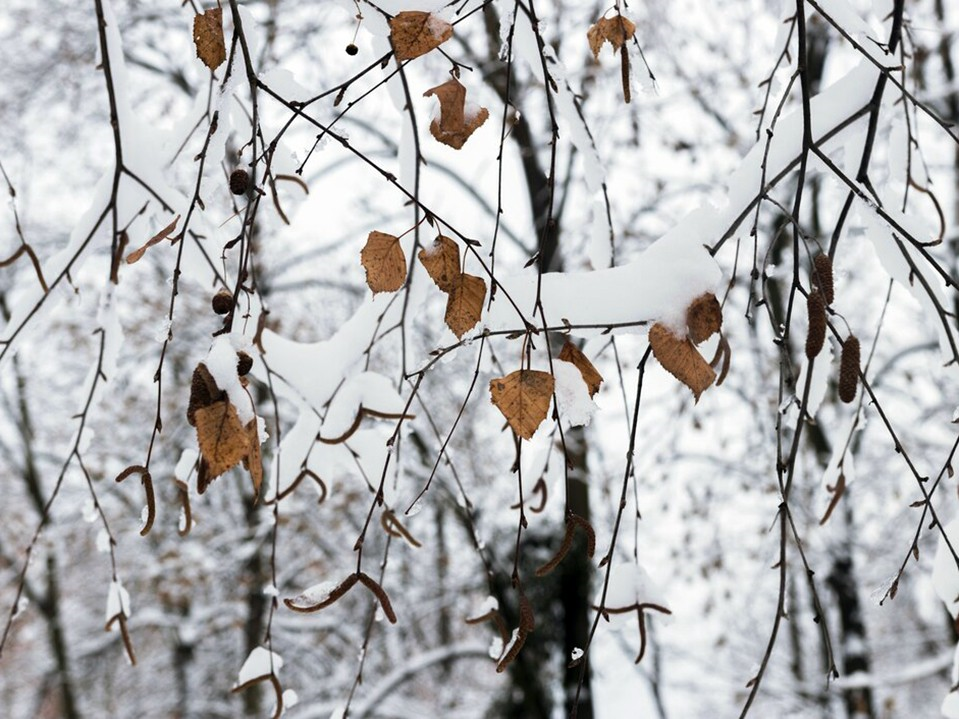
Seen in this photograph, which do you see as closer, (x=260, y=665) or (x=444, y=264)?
(x=444, y=264)

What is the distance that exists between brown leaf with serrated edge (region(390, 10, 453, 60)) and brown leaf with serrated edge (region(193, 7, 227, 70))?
20 centimetres

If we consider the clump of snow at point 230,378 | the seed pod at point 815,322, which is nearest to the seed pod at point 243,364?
the clump of snow at point 230,378

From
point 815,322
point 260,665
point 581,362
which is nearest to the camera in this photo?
point 815,322

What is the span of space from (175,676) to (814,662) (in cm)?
686

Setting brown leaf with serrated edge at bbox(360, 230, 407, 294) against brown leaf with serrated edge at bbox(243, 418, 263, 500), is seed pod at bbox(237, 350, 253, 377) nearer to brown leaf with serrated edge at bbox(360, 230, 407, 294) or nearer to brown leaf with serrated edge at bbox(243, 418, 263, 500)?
brown leaf with serrated edge at bbox(243, 418, 263, 500)

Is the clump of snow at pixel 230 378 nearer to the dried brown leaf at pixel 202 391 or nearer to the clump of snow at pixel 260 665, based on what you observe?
the dried brown leaf at pixel 202 391

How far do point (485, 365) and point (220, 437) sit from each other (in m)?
4.30

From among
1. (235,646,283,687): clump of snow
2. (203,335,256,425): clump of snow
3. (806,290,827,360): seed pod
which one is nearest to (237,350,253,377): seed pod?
(203,335,256,425): clump of snow

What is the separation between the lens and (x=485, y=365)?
16.3 feet

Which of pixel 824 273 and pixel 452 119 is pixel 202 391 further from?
pixel 824 273

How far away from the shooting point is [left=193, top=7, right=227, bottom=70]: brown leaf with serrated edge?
34.2 inches

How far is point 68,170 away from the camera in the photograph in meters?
6.64

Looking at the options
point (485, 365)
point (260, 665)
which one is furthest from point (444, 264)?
point (485, 365)

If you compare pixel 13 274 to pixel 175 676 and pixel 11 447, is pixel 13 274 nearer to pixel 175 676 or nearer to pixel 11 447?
pixel 11 447
